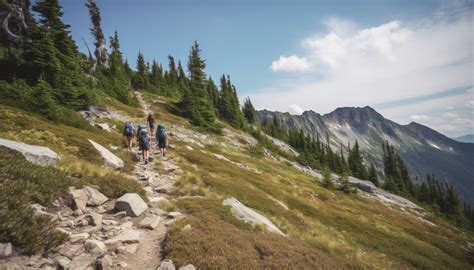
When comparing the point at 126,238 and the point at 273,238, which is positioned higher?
the point at 126,238

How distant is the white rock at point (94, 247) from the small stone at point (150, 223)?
1.68 metres

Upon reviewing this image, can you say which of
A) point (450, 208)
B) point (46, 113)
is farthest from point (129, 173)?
point (450, 208)

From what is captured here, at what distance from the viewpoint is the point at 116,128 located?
2292 cm

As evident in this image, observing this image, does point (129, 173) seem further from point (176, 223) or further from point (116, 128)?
point (116, 128)

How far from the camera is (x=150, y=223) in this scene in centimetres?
655

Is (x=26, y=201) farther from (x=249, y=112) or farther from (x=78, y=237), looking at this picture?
(x=249, y=112)

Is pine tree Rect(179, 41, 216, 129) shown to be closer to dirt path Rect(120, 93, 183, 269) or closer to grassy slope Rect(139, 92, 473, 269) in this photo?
grassy slope Rect(139, 92, 473, 269)

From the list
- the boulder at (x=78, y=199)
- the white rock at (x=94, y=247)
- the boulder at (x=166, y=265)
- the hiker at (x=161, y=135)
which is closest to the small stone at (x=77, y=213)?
the boulder at (x=78, y=199)

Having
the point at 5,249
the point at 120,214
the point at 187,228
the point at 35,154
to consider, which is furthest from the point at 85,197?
the point at 187,228

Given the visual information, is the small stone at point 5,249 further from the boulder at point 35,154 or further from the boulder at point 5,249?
the boulder at point 35,154

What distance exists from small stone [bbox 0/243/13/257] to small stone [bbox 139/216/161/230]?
3.08 metres

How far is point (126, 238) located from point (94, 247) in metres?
0.77

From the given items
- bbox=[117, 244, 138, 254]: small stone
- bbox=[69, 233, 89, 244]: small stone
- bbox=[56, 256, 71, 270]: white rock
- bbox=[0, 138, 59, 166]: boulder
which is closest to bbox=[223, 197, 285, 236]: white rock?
bbox=[117, 244, 138, 254]: small stone

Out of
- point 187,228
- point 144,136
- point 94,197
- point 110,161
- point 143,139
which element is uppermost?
point 144,136
